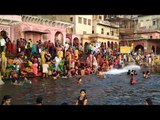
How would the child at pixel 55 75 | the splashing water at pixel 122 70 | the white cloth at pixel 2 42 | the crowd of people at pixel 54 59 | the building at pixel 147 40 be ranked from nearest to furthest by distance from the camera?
the white cloth at pixel 2 42 → the building at pixel 147 40 → the crowd of people at pixel 54 59 → the splashing water at pixel 122 70 → the child at pixel 55 75

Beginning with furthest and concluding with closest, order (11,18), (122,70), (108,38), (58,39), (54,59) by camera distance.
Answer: (54,59) < (122,70) < (58,39) < (108,38) < (11,18)

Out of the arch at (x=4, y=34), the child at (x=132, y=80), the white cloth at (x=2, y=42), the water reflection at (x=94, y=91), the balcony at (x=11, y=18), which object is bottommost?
the water reflection at (x=94, y=91)

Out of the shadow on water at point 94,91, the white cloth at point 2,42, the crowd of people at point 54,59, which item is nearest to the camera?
the shadow on water at point 94,91

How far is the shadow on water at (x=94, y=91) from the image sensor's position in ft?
15.0

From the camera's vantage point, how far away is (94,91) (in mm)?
5039

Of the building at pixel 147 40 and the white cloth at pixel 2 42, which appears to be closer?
the white cloth at pixel 2 42

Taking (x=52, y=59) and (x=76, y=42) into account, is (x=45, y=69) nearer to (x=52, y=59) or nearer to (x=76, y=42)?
(x=52, y=59)

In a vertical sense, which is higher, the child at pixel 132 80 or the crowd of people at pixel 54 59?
the crowd of people at pixel 54 59

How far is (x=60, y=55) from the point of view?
6.50m

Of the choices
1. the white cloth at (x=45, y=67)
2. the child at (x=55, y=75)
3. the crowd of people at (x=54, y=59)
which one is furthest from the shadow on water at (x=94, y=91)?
the white cloth at (x=45, y=67)

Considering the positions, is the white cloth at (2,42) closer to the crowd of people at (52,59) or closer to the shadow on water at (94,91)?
the crowd of people at (52,59)

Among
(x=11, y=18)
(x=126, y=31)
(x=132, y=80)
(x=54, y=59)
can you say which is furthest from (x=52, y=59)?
(x=11, y=18)

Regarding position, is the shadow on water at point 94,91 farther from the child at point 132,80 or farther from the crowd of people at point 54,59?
the crowd of people at point 54,59
